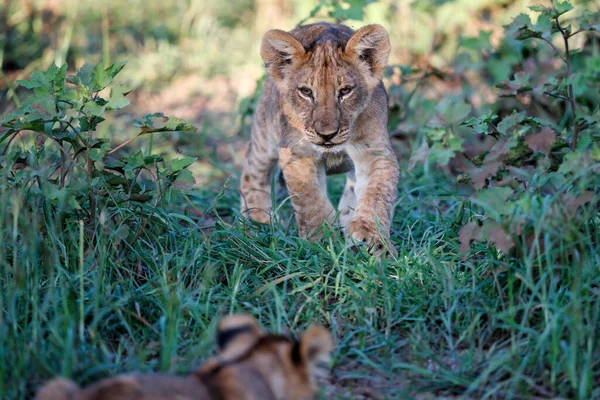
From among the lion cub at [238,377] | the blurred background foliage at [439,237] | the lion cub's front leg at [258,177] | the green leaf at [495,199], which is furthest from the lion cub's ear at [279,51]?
the lion cub at [238,377]

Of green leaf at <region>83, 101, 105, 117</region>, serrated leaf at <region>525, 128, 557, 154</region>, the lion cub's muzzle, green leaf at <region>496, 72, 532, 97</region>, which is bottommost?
serrated leaf at <region>525, 128, 557, 154</region>

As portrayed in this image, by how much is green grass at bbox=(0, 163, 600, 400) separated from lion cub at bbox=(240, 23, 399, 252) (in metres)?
0.45

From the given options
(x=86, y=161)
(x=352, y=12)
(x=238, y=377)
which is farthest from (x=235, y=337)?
(x=352, y=12)

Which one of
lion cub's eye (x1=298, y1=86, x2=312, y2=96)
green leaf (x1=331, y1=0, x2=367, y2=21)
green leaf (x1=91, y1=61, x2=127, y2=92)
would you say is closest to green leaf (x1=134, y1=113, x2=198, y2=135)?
green leaf (x1=91, y1=61, x2=127, y2=92)

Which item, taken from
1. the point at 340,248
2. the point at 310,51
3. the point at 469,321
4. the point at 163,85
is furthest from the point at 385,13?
the point at 469,321

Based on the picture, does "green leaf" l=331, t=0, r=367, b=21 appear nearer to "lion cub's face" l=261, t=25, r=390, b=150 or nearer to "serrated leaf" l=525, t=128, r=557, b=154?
"lion cub's face" l=261, t=25, r=390, b=150

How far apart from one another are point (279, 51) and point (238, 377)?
2839 millimetres

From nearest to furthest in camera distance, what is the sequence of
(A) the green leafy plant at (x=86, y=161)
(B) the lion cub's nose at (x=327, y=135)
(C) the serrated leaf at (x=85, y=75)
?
(A) the green leafy plant at (x=86, y=161) → (C) the serrated leaf at (x=85, y=75) → (B) the lion cub's nose at (x=327, y=135)

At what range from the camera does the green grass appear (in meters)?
3.27

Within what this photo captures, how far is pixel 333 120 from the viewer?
470 cm

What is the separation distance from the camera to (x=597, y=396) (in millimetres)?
3189

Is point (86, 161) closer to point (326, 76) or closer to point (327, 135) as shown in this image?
point (327, 135)

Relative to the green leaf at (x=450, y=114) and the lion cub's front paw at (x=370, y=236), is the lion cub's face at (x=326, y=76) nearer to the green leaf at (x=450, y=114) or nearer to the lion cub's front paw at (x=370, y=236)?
the lion cub's front paw at (x=370, y=236)

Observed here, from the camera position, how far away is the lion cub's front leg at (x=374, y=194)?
15.4 feet
